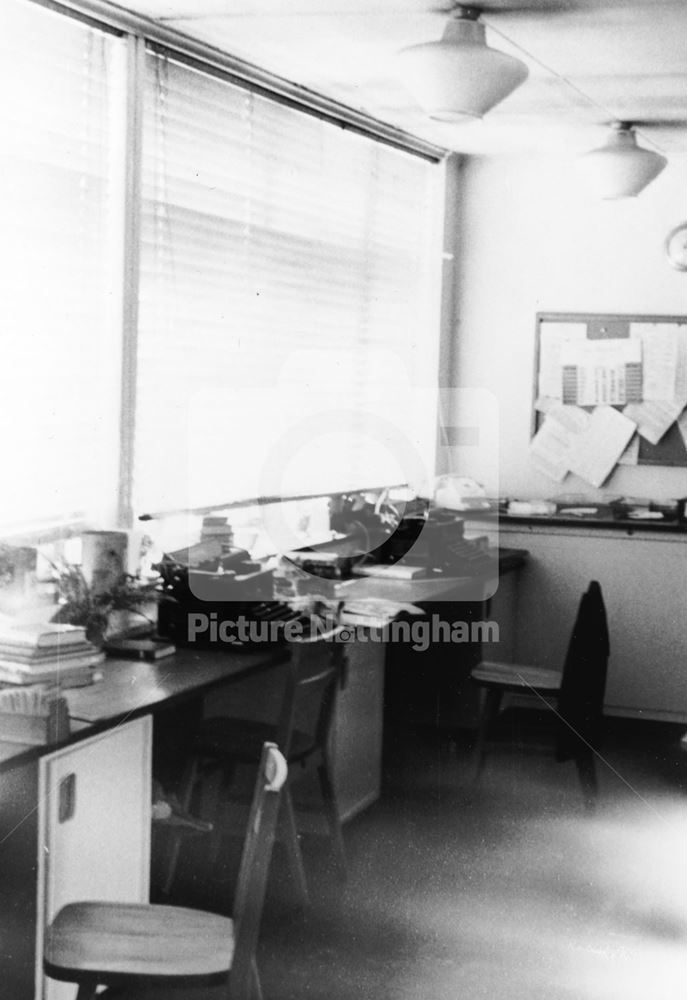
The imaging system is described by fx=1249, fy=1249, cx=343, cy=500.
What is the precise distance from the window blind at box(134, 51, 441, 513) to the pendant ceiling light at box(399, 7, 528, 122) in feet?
3.25

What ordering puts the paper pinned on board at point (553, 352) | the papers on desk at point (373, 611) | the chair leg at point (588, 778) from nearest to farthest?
1. the papers on desk at point (373, 611)
2. the chair leg at point (588, 778)
3. the paper pinned on board at point (553, 352)

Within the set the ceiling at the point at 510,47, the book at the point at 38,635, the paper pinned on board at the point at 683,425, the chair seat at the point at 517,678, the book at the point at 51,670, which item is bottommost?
the chair seat at the point at 517,678

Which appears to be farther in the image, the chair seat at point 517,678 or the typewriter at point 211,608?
the chair seat at point 517,678

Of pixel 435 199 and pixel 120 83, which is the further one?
pixel 435 199

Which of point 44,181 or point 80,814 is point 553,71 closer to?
point 44,181

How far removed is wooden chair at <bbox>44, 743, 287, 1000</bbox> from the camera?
2.11 m

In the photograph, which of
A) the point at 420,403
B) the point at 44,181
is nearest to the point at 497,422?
the point at 420,403

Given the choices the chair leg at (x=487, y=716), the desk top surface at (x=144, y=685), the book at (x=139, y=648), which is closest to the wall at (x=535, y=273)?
the chair leg at (x=487, y=716)

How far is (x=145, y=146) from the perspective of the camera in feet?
12.7

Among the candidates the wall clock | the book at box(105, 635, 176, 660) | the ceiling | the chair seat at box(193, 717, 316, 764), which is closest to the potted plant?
the book at box(105, 635, 176, 660)

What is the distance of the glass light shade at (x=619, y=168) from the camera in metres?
4.64

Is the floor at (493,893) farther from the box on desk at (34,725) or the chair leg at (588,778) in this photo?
the box on desk at (34,725)

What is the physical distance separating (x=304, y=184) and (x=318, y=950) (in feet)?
9.46

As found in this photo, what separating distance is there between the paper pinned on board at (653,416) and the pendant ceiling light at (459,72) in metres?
2.68
